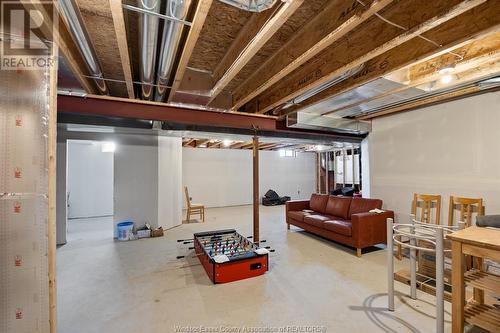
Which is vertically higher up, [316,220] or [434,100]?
[434,100]

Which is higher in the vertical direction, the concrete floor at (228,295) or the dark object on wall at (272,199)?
the dark object on wall at (272,199)

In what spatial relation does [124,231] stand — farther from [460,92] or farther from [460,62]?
[460,92]

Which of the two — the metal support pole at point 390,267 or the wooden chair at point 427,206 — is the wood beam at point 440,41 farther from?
the wooden chair at point 427,206

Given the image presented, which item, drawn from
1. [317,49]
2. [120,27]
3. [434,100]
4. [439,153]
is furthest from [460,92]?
[120,27]

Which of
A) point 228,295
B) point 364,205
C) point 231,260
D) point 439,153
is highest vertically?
point 439,153

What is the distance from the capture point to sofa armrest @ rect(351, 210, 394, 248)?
3.58 m

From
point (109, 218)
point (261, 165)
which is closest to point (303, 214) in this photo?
point (261, 165)

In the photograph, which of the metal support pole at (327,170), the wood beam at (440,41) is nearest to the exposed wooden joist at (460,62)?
the wood beam at (440,41)

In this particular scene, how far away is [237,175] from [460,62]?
7301 millimetres

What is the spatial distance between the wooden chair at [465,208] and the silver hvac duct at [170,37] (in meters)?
3.99

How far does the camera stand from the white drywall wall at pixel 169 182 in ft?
16.9

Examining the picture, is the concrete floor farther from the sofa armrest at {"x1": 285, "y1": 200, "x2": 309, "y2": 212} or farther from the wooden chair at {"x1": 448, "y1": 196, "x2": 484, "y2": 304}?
the sofa armrest at {"x1": 285, "y1": 200, "x2": 309, "y2": 212}

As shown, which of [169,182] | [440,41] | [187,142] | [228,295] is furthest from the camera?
[187,142]

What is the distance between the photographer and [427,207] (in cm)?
357
